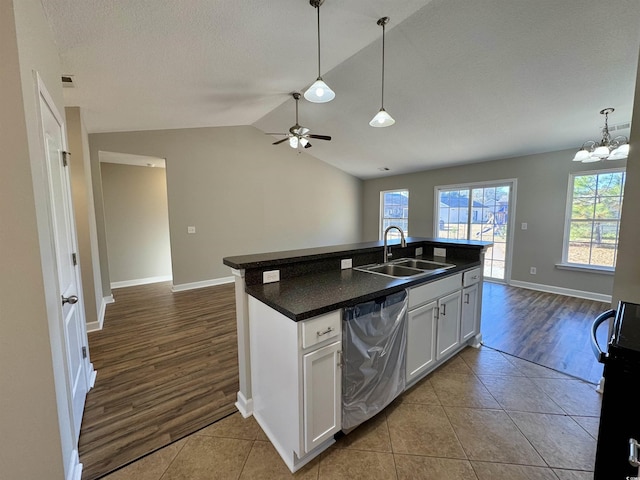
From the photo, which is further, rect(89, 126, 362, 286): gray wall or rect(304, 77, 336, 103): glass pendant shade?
rect(89, 126, 362, 286): gray wall

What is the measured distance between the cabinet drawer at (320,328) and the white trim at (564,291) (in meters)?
4.99

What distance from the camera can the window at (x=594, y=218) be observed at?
4.00m

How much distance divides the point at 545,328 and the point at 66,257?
466 centimetres

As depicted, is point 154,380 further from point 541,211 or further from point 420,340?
point 541,211

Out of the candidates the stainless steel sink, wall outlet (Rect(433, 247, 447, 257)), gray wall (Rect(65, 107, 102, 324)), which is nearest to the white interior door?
gray wall (Rect(65, 107, 102, 324))

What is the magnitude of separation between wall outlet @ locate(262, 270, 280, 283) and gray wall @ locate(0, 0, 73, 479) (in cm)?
102

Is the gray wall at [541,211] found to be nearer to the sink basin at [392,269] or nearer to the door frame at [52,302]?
the sink basin at [392,269]

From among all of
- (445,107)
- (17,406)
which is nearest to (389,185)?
(445,107)

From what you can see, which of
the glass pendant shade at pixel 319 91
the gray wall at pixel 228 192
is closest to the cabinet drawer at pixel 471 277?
the glass pendant shade at pixel 319 91

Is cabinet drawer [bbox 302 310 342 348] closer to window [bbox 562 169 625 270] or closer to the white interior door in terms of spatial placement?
the white interior door

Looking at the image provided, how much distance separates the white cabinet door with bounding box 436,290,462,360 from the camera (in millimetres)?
2199

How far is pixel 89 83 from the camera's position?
2.40 metres

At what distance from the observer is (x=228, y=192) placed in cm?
519

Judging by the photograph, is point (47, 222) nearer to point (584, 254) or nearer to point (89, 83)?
point (89, 83)
